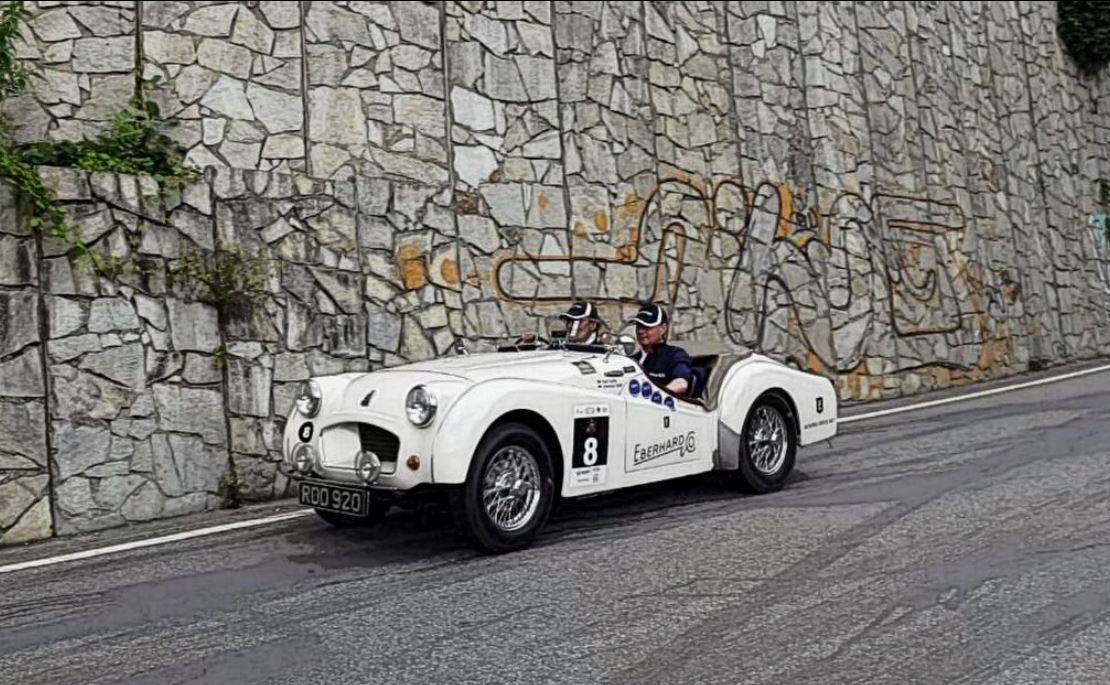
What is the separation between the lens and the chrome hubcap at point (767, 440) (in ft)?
24.0

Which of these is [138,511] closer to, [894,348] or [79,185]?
[79,185]

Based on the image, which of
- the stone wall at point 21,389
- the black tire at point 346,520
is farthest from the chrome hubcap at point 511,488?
the stone wall at point 21,389

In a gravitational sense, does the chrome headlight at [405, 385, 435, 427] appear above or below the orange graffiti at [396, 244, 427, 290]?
below

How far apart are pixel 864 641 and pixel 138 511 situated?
527 cm

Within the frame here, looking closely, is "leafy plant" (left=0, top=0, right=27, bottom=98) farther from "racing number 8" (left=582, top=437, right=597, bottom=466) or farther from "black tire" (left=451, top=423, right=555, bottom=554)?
"racing number 8" (left=582, top=437, right=597, bottom=466)

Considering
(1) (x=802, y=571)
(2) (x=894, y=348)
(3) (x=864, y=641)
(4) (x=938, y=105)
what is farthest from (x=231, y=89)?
(4) (x=938, y=105)

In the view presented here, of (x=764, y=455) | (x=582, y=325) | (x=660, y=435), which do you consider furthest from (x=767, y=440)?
(x=582, y=325)

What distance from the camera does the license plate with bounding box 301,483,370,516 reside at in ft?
18.1

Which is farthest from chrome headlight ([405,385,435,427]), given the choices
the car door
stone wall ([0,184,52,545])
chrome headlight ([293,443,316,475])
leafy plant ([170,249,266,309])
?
leafy plant ([170,249,266,309])

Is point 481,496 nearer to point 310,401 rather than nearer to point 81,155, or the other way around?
point 310,401

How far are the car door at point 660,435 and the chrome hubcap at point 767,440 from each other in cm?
44

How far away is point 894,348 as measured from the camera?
49.8 ft

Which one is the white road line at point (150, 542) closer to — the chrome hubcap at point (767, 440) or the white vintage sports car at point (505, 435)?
the white vintage sports car at point (505, 435)

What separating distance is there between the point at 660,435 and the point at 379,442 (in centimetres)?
186
